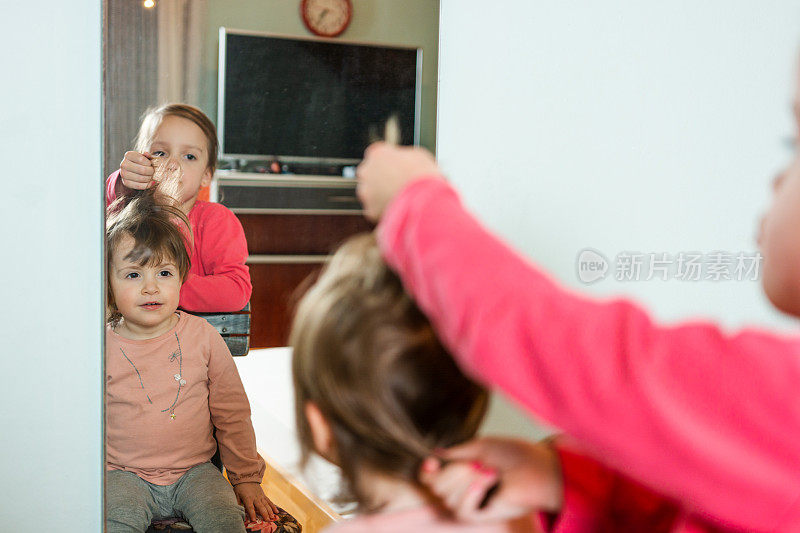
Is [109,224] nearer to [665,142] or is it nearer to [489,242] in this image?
[489,242]

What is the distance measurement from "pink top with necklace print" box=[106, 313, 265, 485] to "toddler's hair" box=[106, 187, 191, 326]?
0.08 m

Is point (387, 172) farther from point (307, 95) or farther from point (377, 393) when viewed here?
point (307, 95)

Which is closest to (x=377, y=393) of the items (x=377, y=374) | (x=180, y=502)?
(x=377, y=374)

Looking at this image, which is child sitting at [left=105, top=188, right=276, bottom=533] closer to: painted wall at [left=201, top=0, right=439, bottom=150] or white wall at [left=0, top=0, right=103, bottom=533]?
white wall at [left=0, top=0, right=103, bottom=533]

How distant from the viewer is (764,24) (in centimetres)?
113

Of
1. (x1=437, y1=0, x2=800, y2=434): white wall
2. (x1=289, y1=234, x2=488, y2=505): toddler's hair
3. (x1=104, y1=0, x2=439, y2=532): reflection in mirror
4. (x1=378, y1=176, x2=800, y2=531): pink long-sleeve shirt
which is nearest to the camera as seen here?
(x1=378, y1=176, x2=800, y2=531): pink long-sleeve shirt

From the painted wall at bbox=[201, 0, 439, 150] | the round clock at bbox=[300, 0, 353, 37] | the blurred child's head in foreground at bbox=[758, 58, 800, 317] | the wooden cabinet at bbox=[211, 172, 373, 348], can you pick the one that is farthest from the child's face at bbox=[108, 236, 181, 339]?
the blurred child's head in foreground at bbox=[758, 58, 800, 317]

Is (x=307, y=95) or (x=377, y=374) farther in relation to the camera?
(x=307, y=95)

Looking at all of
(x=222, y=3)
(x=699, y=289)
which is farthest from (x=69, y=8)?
(x=699, y=289)

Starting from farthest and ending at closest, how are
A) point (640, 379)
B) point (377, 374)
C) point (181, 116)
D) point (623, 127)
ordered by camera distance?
point (623, 127) < point (181, 116) < point (377, 374) < point (640, 379)

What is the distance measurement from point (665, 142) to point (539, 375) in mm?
829

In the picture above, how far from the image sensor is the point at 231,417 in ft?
2.99

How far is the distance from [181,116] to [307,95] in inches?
6.1

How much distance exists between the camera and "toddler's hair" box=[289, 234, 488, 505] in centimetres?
49
